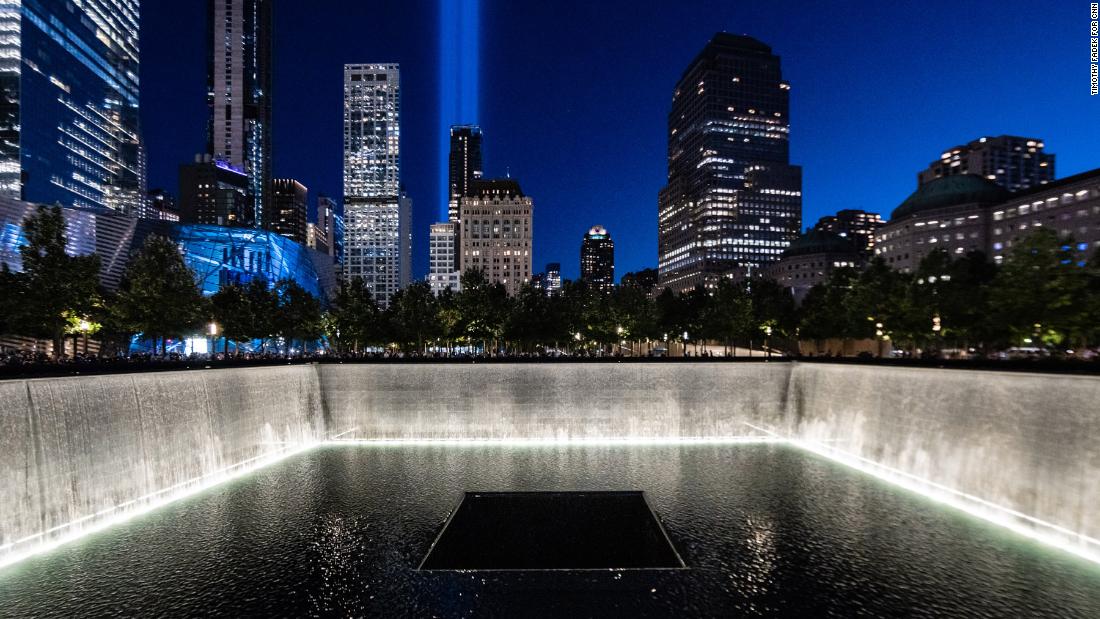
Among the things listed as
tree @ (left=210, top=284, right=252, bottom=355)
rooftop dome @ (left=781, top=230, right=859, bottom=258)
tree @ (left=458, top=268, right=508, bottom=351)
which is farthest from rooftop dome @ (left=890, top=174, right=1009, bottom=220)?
tree @ (left=210, top=284, right=252, bottom=355)

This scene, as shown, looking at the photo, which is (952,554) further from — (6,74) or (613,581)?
(6,74)

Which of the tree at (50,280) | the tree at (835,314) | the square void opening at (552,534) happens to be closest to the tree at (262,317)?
the tree at (50,280)

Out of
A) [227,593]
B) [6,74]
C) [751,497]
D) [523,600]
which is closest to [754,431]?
[751,497]

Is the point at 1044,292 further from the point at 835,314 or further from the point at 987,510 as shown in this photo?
the point at 835,314

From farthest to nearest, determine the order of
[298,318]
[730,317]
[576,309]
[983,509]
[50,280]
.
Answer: [576,309]
[730,317]
[298,318]
[50,280]
[983,509]

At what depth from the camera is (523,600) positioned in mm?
15164

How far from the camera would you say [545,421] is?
38.1 m

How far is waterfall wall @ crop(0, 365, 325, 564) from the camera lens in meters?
18.8

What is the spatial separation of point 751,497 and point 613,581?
34.8ft

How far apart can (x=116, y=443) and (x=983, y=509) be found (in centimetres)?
3348

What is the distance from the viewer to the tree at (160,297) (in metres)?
47.8

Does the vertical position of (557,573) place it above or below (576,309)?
below

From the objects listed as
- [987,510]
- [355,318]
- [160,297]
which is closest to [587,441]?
[987,510]

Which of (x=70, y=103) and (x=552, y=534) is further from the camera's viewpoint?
(x=70, y=103)
